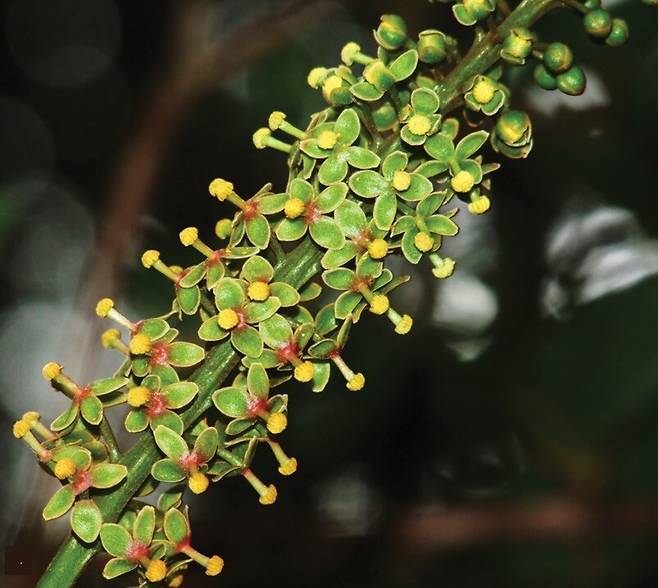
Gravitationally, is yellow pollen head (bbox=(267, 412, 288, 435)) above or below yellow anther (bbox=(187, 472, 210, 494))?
above

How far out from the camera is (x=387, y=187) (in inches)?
37.5

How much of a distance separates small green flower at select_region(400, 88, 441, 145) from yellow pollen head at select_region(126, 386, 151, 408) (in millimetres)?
365

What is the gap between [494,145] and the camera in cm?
103

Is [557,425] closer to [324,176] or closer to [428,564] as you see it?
[428,564]

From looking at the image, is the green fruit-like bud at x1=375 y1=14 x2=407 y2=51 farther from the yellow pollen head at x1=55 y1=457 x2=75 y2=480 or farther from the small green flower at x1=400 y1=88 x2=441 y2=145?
the yellow pollen head at x1=55 y1=457 x2=75 y2=480

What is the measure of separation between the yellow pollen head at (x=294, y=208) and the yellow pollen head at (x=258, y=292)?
0.25 feet

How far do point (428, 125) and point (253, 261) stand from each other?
0.22m

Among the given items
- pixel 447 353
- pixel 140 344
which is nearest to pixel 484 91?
pixel 140 344

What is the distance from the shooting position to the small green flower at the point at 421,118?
94 centimetres

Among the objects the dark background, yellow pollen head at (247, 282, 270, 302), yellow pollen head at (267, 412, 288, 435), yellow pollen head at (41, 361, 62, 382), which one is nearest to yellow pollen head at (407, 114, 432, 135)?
yellow pollen head at (247, 282, 270, 302)

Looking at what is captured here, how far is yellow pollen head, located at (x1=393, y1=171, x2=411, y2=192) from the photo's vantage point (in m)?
0.93

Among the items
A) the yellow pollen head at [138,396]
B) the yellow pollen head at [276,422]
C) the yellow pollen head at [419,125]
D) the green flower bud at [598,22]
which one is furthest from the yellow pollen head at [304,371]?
the green flower bud at [598,22]

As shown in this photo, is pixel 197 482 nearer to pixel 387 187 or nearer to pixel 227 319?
pixel 227 319

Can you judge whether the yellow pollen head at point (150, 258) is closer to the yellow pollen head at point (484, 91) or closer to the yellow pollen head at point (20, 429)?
the yellow pollen head at point (20, 429)
